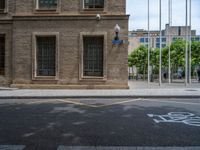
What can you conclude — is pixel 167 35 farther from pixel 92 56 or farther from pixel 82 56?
pixel 82 56

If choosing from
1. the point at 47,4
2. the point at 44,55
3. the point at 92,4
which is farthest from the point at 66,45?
the point at 92,4

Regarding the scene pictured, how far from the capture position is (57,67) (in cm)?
1805

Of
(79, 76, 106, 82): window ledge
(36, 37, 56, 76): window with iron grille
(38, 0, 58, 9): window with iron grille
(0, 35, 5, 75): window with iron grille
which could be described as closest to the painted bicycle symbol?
(79, 76, 106, 82): window ledge

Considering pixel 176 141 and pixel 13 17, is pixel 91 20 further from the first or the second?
pixel 176 141

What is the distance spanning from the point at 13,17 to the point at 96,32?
5.97 meters

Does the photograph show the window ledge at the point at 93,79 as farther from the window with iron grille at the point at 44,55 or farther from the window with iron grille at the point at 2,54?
the window with iron grille at the point at 2,54

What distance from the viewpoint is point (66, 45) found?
1806 centimetres

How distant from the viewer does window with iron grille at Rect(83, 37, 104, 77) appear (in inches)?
722

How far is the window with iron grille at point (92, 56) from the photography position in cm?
1834

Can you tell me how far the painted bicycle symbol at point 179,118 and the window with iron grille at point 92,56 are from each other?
987 centimetres

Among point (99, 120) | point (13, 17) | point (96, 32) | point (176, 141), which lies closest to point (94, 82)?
point (96, 32)

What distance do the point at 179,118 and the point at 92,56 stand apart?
1111 cm

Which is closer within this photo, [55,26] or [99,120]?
[99,120]

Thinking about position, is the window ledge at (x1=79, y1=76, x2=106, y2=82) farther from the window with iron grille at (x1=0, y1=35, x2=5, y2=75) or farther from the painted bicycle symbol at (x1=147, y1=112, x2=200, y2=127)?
the painted bicycle symbol at (x1=147, y1=112, x2=200, y2=127)
